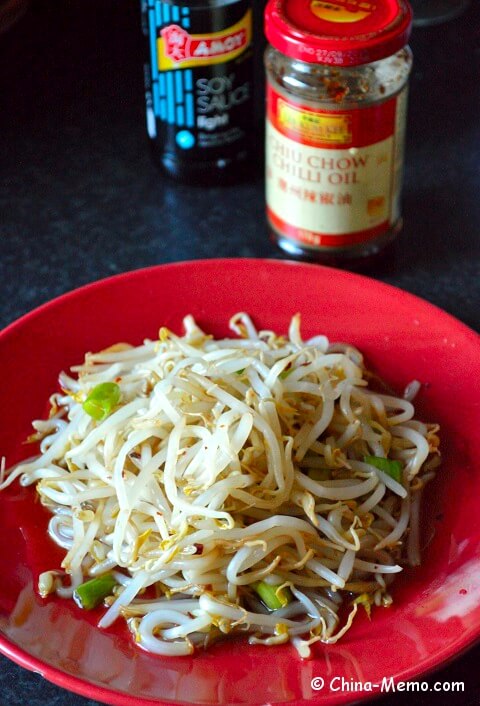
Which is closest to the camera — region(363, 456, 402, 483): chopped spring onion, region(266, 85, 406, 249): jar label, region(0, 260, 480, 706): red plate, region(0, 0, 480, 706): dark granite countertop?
region(0, 260, 480, 706): red plate

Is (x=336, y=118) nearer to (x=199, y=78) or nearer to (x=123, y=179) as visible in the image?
(x=199, y=78)

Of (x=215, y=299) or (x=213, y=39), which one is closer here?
(x=215, y=299)

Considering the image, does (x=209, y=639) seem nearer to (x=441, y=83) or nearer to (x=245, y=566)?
(x=245, y=566)

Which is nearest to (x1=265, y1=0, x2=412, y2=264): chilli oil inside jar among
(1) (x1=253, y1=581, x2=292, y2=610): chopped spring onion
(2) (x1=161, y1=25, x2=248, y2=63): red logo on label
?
(2) (x1=161, y1=25, x2=248, y2=63): red logo on label

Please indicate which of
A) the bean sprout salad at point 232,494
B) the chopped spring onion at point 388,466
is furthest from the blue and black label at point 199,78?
the chopped spring onion at point 388,466

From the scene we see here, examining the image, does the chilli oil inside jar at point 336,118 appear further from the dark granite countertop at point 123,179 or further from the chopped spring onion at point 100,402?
the chopped spring onion at point 100,402

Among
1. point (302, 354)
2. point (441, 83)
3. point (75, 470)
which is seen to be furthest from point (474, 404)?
point (441, 83)

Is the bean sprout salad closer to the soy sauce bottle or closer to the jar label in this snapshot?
the jar label

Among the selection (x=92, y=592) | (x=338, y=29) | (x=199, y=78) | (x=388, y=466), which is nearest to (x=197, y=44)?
(x=199, y=78)
